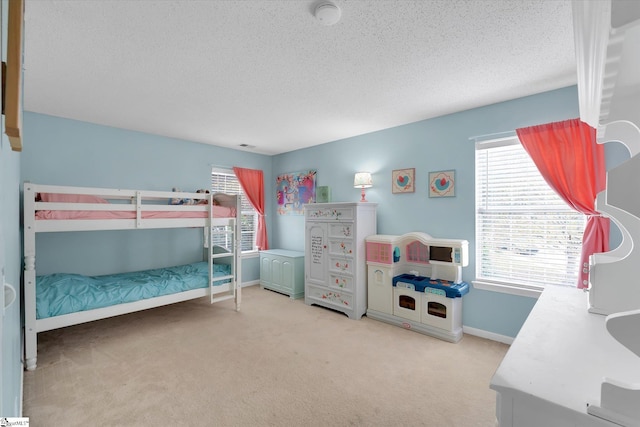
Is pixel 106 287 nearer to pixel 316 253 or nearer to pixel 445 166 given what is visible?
pixel 316 253

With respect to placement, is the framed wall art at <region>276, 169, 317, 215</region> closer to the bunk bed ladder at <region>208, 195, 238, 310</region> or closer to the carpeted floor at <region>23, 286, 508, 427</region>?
the bunk bed ladder at <region>208, 195, 238, 310</region>

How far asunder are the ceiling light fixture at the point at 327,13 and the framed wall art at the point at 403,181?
7.34 ft

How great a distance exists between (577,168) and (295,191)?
145 inches

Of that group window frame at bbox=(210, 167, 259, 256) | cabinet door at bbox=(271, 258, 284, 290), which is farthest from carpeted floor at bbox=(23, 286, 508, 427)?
window frame at bbox=(210, 167, 259, 256)

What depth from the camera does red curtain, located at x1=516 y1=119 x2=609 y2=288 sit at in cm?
241

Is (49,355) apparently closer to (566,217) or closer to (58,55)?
(58,55)

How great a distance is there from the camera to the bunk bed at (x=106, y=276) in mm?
2441

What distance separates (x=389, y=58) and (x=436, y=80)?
1.93ft

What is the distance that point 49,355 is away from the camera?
8.51ft

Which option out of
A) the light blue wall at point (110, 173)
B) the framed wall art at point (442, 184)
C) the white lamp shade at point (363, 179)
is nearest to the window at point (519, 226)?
the framed wall art at point (442, 184)

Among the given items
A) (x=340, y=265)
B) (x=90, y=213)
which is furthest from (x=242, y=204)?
(x=90, y=213)

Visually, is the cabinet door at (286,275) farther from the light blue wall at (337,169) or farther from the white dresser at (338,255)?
the light blue wall at (337,169)

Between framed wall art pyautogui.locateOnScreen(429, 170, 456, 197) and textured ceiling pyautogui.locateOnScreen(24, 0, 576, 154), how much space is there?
0.68 m

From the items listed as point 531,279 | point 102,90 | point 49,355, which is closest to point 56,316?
point 49,355
